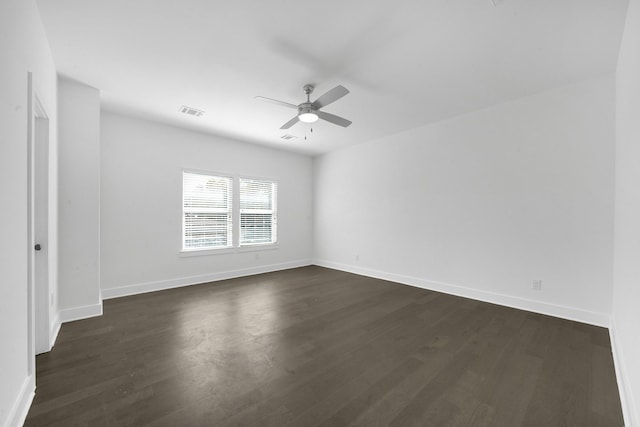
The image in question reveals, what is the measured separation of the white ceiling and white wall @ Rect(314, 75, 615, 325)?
16.9 inches

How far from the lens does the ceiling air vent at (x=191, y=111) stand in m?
3.82

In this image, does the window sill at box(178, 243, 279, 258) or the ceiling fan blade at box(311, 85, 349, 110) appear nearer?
the ceiling fan blade at box(311, 85, 349, 110)

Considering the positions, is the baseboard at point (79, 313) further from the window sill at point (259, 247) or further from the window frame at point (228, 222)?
the window sill at point (259, 247)

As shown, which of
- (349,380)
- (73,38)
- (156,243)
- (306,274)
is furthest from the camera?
(306,274)

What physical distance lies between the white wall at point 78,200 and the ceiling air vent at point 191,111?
0.96m

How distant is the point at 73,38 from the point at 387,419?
3950mm

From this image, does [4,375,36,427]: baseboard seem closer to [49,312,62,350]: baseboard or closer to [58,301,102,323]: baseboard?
[49,312,62,350]: baseboard

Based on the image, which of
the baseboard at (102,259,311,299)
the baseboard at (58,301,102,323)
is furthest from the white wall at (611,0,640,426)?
the baseboard at (102,259,311,299)

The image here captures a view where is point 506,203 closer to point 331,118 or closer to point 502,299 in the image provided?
point 502,299

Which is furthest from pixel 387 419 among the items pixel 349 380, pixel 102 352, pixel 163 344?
pixel 102 352

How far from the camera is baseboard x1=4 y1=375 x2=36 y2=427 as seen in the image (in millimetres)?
1447

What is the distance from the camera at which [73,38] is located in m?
2.33

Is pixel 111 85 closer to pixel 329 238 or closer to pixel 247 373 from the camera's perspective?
pixel 247 373

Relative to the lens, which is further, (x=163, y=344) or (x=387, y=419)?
(x=163, y=344)
